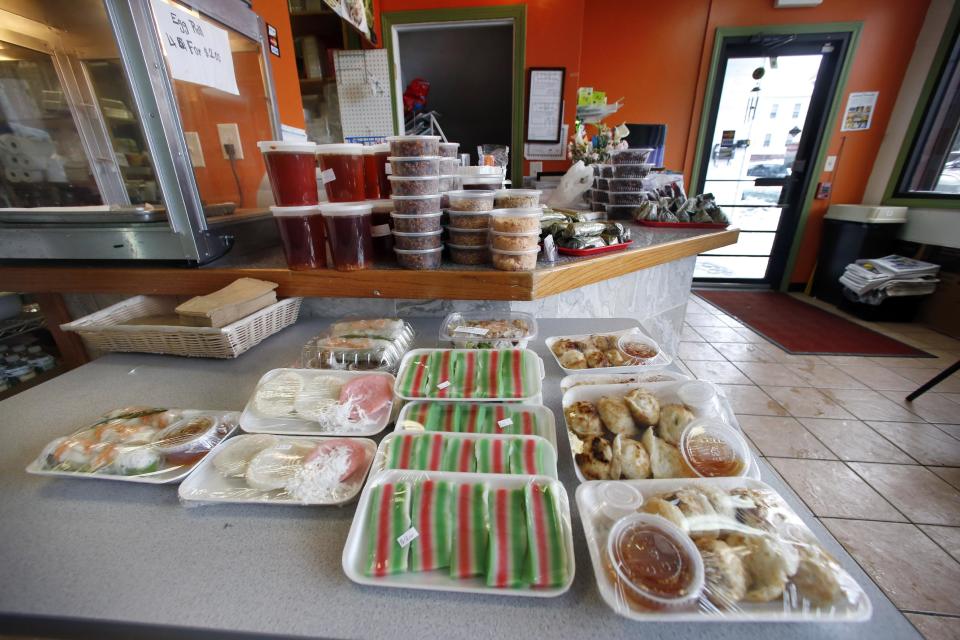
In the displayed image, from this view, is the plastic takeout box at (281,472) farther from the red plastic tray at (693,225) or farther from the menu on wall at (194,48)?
the red plastic tray at (693,225)

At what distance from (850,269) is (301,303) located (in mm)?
4685

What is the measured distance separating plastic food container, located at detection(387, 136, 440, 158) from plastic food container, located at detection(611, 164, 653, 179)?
128cm

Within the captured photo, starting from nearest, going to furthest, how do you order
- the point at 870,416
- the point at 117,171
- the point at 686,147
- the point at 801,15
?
1. the point at 117,171
2. the point at 870,416
3. the point at 801,15
4. the point at 686,147

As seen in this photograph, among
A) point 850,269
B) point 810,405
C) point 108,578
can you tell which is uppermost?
point 108,578

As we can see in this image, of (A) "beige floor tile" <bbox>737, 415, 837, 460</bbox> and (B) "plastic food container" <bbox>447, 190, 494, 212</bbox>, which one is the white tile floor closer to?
(A) "beige floor tile" <bbox>737, 415, 837, 460</bbox>

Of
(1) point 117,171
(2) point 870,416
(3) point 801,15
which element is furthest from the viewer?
(3) point 801,15

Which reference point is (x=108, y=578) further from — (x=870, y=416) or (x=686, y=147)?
(x=686, y=147)

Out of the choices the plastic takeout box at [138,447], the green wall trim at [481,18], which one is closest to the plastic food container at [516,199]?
the plastic takeout box at [138,447]

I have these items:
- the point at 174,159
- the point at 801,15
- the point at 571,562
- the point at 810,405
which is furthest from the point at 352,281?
the point at 801,15

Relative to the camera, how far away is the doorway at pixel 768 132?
3607mm

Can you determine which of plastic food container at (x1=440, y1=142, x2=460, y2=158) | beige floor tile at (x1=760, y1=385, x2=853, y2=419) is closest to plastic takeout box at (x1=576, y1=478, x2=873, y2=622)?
plastic food container at (x1=440, y1=142, x2=460, y2=158)

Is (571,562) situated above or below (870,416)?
above

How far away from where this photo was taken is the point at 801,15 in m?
3.46

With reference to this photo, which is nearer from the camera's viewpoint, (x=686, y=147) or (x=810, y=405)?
(x=810, y=405)
